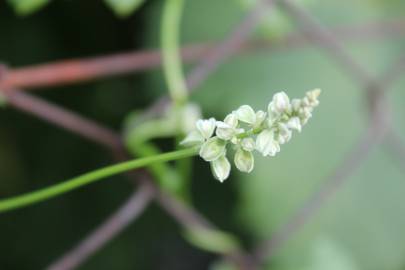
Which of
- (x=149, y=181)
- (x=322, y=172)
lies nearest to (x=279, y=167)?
(x=322, y=172)

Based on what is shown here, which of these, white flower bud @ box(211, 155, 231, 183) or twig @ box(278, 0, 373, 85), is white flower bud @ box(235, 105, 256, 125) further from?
twig @ box(278, 0, 373, 85)

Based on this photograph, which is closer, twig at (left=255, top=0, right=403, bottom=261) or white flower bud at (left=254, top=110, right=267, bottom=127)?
white flower bud at (left=254, top=110, right=267, bottom=127)

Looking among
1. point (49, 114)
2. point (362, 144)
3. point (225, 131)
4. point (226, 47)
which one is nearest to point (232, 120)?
point (225, 131)

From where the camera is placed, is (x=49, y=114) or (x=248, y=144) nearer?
(x=248, y=144)

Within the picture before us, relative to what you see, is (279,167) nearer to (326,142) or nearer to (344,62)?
(326,142)

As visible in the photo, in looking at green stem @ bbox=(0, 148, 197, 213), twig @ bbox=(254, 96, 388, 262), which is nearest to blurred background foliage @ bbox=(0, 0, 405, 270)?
twig @ bbox=(254, 96, 388, 262)

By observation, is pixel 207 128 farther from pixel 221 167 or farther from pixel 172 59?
pixel 172 59

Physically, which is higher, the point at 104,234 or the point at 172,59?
the point at 172,59
